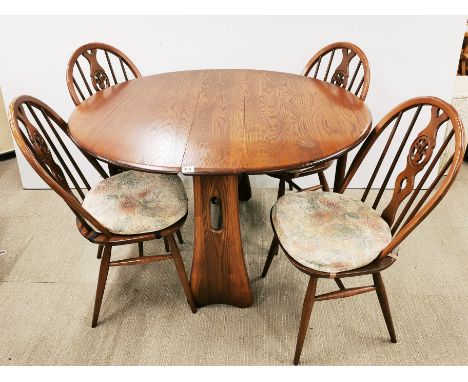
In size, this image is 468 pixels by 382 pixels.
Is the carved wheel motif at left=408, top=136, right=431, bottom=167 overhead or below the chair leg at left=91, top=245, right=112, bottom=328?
overhead

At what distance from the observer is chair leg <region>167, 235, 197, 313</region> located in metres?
1.61

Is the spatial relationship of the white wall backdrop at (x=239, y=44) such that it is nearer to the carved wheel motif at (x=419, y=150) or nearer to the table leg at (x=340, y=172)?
the table leg at (x=340, y=172)

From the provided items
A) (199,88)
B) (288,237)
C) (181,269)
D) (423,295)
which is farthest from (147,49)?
(423,295)

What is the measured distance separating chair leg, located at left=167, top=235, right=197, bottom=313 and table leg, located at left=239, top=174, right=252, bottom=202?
871 mm

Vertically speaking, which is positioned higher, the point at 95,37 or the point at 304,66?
the point at 95,37

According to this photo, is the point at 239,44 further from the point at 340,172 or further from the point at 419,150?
the point at 419,150

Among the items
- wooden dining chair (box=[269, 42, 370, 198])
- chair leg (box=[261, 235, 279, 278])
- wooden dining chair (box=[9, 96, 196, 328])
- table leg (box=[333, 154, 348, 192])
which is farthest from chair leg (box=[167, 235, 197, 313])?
table leg (box=[333, 154, 348, 192])

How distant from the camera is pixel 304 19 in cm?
223

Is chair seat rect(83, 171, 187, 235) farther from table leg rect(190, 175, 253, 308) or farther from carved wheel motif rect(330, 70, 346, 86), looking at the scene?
carved wheel motif rect(330, 70, 346, 86)

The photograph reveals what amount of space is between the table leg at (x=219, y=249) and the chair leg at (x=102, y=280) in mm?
328

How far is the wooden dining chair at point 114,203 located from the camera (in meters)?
1.42

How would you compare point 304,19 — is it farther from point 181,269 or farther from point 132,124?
point 181,269

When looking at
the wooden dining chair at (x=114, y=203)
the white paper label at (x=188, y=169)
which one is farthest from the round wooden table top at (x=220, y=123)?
the wooden dining chair at (x=114, y=203)

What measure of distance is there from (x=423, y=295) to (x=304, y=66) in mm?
1328
